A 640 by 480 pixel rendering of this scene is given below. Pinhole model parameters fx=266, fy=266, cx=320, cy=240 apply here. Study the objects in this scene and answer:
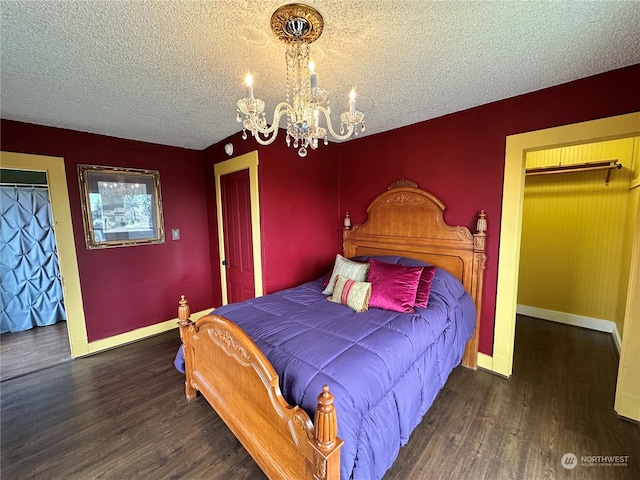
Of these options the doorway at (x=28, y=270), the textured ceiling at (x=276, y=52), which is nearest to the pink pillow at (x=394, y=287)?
the textured ceiling at (x=276, y=52)

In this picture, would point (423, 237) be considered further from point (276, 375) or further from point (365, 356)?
point (276, 375)

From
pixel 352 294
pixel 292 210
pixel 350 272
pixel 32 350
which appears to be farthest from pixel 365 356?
pixel 32 350

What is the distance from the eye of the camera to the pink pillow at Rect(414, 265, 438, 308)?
2139 millimetres

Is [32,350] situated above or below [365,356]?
below

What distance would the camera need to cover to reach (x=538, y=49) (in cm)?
154

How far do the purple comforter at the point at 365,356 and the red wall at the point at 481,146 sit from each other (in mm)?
701

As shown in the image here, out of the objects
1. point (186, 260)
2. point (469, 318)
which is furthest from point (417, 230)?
point (186, 260)

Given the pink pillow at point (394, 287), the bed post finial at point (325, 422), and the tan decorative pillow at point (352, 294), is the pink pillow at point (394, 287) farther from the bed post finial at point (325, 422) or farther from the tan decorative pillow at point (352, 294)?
the bed post finial at point (325, 422)

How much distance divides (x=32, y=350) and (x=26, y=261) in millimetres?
1190

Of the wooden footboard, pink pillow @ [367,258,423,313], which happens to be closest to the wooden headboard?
pink pillow @ [367,258,423,313]

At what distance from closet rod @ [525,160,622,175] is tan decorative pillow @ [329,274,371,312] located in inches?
107

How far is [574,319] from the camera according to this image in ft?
11.1

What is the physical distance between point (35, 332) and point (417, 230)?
4.89 meters

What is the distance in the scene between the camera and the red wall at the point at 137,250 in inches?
108
